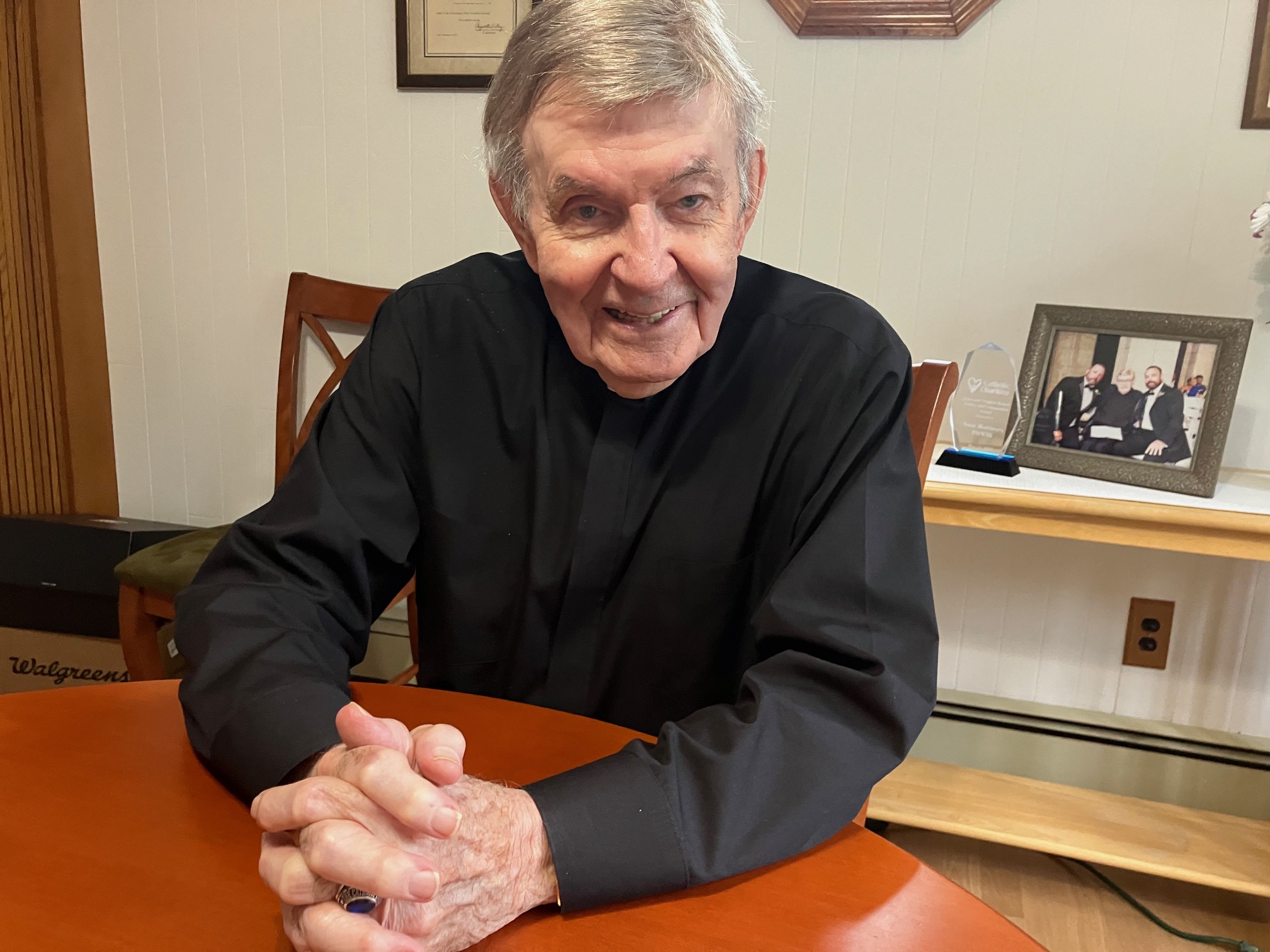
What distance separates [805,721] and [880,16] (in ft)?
5.57

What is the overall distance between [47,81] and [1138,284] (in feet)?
9.41

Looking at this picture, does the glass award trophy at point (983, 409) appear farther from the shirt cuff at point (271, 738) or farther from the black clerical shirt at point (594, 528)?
the shirt cuff at point (271, 738)

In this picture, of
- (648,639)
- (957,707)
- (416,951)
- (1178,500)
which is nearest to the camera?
(416,951)

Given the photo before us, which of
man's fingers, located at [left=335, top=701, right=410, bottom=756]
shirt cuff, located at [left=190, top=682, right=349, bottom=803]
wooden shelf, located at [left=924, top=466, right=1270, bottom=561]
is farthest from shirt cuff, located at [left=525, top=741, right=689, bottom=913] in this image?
wooden shelf, located at [left=924, top=466, right=1270, bottom=561]

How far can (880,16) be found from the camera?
6.06ft

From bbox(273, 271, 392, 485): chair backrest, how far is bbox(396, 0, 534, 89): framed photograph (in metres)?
0.56

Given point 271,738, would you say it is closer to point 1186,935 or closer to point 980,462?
point 980,462

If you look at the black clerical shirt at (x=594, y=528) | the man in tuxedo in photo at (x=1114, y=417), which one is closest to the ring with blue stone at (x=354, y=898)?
the black clerical shirt at (x=594, y=528)

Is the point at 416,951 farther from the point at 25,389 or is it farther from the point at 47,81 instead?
the point at 47,81

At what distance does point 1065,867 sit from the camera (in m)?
2.01

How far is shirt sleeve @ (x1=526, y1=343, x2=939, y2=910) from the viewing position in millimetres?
622

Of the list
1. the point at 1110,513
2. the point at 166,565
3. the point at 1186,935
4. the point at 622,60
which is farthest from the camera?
the point at 166,565

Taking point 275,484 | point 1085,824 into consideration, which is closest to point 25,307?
point 275,484

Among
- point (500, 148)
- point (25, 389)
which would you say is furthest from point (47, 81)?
point (500, 148)
